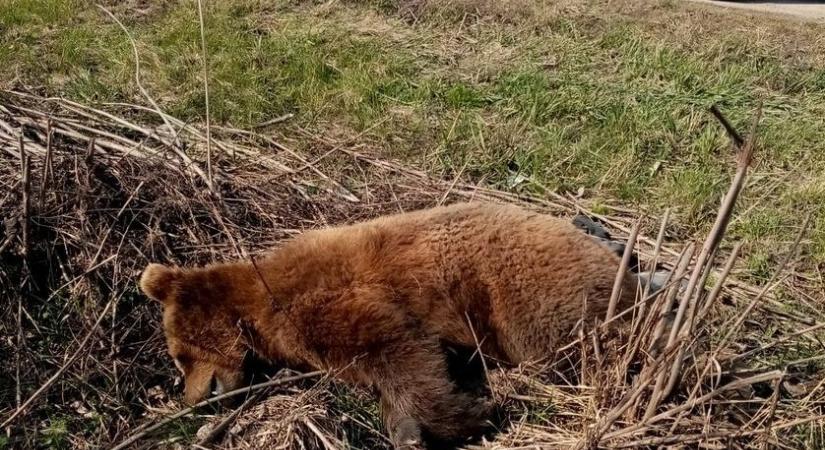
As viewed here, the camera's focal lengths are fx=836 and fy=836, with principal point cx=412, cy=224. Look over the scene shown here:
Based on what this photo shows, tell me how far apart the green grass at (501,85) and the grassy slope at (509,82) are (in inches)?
0.8

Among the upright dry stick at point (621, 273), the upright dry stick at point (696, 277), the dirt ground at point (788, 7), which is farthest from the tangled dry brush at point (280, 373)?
the dirt ground at point (788, 7)

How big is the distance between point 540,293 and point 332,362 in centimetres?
104

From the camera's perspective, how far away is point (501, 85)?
7.51m

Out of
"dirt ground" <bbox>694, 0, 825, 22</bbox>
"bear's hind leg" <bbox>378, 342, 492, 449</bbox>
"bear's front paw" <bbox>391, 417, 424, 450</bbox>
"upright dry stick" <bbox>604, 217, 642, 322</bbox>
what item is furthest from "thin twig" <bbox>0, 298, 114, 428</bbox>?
"dirt ground" <bbox>694, 0, 825, 22</bbox>

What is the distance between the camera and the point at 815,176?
6.19 m

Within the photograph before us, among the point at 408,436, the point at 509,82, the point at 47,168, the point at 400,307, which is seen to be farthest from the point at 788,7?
the point at 47,168

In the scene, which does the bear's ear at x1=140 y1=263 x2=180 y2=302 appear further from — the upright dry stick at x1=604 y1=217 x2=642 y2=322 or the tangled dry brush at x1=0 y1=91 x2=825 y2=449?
the upright dry stick at x1=604 y1=217 x2=642 y2=322

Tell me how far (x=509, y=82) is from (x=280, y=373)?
4.23 m

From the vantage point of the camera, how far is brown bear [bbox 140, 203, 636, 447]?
3850mm

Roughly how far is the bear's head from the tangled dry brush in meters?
0.17

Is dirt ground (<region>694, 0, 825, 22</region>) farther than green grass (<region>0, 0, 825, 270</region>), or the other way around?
dirt ground (<region>694, 0, 825, 22</region>)

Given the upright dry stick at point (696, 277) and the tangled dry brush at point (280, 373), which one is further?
the tangled dry brush at point (280, 373)

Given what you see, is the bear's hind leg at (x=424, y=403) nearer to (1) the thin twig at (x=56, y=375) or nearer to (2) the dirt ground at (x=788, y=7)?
(1) the thin twig at (x=56, y=375)

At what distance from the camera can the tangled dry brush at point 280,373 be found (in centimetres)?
354
